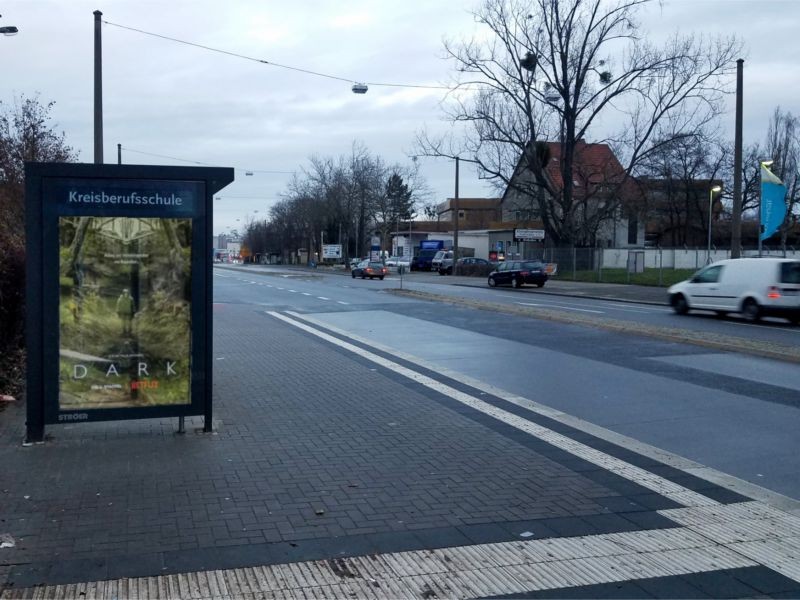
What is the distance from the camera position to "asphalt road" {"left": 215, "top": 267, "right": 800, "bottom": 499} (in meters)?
8.23

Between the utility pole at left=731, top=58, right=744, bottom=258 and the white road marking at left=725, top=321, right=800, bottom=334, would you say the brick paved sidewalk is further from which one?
the utility pole at left=731, top=58, right=744, bottom=258

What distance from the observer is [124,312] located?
7625 mm

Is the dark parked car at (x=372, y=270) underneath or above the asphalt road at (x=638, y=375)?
above

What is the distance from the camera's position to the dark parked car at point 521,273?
44.0 metres

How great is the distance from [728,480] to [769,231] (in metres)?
23.1

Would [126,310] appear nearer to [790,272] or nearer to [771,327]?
[771,327]

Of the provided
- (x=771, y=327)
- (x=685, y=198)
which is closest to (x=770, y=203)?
(x=771, y=327)

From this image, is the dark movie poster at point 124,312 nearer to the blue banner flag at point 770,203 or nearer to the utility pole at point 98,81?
the utility pole at point 98,81

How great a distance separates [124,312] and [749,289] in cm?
1866

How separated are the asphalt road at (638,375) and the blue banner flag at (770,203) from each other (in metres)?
6.61

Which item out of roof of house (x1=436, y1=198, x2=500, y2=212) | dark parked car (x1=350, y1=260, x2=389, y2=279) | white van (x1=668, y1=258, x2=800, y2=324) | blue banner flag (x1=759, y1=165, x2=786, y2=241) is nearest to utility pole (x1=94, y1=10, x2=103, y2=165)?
white van (x1=668, y1=258, x2=800, y2=324)

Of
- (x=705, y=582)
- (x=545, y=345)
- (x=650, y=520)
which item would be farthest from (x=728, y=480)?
(x=545, y=345)

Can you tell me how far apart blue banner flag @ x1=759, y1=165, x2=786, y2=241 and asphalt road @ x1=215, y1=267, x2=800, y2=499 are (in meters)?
6.61

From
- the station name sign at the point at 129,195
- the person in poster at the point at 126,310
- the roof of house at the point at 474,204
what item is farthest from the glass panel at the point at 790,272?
the roof of house at the point at 474,204
